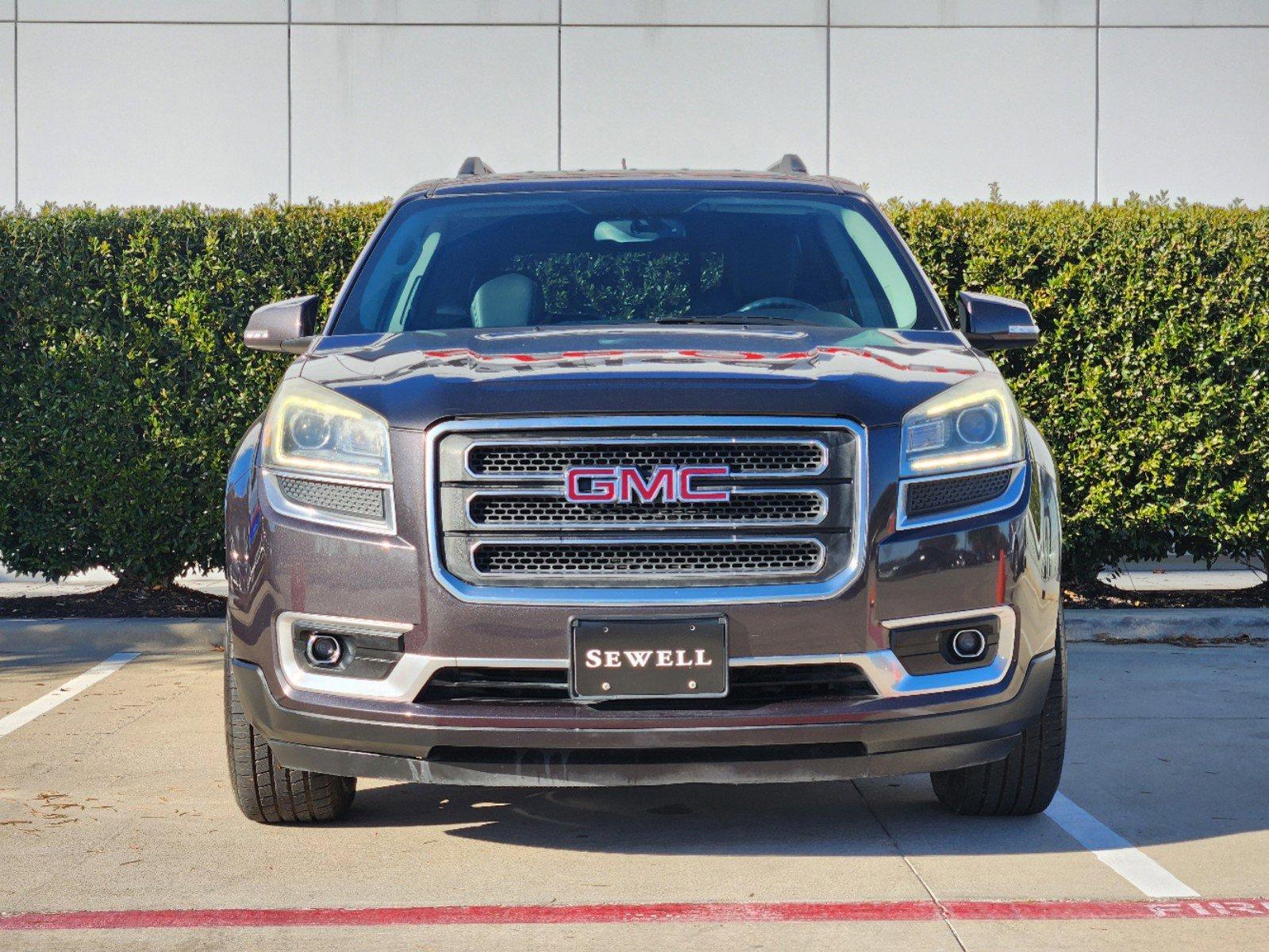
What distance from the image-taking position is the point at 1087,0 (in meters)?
11.5

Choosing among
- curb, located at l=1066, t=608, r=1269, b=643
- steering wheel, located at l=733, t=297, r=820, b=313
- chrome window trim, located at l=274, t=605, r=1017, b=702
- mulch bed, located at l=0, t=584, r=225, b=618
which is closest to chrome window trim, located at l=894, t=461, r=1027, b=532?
chrome window trim, located at l=274, t=605, r=1017, b=702

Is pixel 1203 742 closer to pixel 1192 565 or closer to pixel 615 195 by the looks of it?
pixel 615 195

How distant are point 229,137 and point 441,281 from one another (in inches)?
264

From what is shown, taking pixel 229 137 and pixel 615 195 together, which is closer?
pixel 615 195

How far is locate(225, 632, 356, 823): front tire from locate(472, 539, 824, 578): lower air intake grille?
930mm

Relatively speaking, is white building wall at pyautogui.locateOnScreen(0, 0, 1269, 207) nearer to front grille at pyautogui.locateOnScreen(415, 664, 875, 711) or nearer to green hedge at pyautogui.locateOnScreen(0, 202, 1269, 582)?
green hedge at pyautogui.locateOnScreen(0, 202, 1269, 582)

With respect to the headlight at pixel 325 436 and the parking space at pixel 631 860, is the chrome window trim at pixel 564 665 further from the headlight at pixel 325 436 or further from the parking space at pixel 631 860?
the parking space at pixel 631 860

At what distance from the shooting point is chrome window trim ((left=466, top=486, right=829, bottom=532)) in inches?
155

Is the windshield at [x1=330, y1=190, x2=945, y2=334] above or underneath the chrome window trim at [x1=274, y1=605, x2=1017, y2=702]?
above

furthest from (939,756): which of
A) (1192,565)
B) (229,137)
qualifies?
(229,137)

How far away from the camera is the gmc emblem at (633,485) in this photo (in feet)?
12.9

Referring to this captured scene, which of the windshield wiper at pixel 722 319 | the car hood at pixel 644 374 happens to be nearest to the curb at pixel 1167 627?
the windshield wiper at pixel 722 319

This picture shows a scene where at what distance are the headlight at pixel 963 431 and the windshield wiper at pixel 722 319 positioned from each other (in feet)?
2.97

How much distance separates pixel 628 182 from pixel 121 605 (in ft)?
15.2
